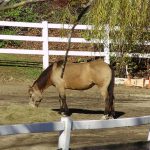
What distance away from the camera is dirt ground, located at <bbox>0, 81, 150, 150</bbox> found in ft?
31.9

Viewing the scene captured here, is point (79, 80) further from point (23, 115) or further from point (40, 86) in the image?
point (23, 115)

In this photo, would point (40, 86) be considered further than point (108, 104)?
Yes

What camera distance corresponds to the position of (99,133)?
38.3 feet

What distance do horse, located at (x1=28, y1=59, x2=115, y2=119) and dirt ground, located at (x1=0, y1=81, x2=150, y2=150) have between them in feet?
1.49

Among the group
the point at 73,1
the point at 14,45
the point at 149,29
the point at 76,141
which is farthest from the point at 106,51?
the point at 76,141

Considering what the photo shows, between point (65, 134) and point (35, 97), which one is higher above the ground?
point (65, 134)

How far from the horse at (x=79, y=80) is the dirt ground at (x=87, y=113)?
46 centimetres

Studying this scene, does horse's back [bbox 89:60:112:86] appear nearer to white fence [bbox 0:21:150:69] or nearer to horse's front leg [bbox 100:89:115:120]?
horse's front leg [bbox 100:89:115:120]

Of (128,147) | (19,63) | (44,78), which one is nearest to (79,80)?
(44,78)

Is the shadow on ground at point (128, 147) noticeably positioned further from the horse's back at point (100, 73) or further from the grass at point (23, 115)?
the horse's back at point (100, 73)

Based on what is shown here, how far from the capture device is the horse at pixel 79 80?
14086 mm

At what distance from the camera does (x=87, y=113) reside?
14953 mm

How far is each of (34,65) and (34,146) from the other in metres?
15.1

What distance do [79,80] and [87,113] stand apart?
0.91 m
